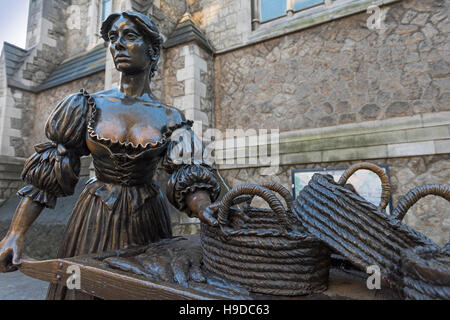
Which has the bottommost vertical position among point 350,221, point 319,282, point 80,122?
point 319,282

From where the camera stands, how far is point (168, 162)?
127 centimetres

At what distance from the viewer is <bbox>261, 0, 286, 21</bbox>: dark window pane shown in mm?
4966

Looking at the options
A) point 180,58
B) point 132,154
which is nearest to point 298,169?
point 180,58

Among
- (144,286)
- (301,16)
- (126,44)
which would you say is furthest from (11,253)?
(301,16)

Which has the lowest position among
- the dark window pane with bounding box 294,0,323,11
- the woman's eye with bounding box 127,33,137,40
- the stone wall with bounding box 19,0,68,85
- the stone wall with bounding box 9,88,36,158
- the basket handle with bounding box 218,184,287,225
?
the basket handle with bounding box 218,184,287,225

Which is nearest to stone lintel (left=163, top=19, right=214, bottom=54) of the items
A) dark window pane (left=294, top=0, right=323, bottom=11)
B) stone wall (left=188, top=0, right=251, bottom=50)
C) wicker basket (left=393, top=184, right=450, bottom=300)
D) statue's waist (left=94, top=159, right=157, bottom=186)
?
stone wall (left=188, top=0, right=251, bottom=50)

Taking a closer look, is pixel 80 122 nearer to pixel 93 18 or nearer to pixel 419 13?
pixel 419 13

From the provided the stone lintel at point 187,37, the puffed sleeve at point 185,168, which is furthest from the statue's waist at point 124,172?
the stone lintel at point 187,37

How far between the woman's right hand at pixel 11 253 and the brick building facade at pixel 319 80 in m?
2.81

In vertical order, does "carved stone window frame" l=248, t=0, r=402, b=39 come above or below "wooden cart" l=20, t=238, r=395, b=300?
above

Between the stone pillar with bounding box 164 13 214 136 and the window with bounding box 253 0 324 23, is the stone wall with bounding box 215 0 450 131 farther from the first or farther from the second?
the window with bounding box 253 0 324 23

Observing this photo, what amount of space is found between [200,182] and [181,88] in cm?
395

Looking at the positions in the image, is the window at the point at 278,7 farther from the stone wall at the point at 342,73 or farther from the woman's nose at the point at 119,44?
the woman's nose at the point at 119,44

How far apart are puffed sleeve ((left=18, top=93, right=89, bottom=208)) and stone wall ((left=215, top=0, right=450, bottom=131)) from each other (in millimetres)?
3834
